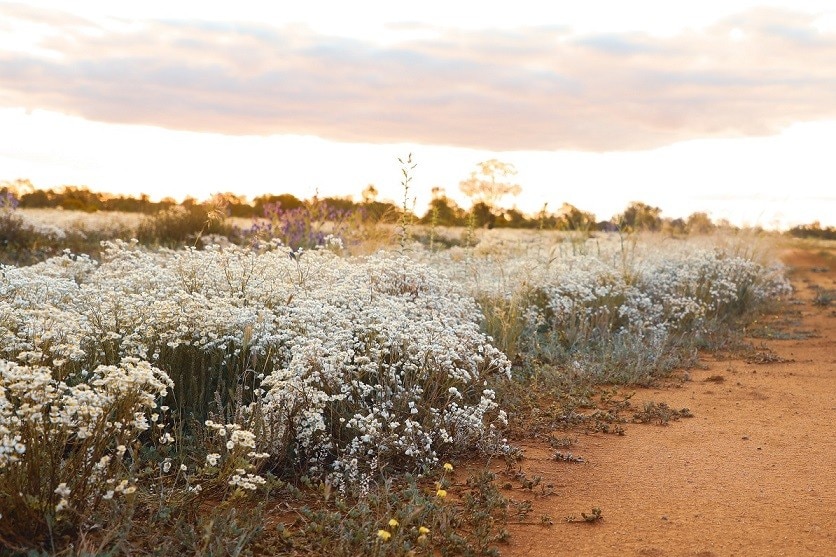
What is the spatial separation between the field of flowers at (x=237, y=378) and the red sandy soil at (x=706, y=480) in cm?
66

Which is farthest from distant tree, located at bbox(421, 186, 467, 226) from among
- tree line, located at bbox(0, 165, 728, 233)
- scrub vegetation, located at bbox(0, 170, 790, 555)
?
scrub vegetation, located at bbox(0, 170, 790, 555)

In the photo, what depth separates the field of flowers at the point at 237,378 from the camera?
345 cm

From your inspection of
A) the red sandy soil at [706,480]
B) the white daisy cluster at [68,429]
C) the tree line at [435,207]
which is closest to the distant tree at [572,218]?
the tree line at [435,207]

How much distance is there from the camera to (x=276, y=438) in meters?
4.44

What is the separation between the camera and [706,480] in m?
4.83

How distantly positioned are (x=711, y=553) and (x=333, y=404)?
7.50 feet

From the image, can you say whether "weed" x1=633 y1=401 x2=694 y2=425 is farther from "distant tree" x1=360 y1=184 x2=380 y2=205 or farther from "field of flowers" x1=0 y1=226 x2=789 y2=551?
"distant tree" x1=360 y1=184 x2=380 y2=205

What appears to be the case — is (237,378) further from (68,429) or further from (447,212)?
(447,212)

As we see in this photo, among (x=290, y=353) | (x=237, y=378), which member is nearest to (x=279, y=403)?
(x=237, y=378)

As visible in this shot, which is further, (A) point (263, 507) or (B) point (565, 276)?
(B) point (565, 276)

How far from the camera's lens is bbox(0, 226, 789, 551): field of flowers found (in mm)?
3447

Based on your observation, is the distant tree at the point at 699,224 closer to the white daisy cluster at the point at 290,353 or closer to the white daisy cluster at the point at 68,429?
the white daisy cluster at the point at 290,353

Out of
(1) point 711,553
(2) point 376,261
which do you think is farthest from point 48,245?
(1) point 711,553

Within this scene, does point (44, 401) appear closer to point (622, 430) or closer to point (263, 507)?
point (263, 507)
